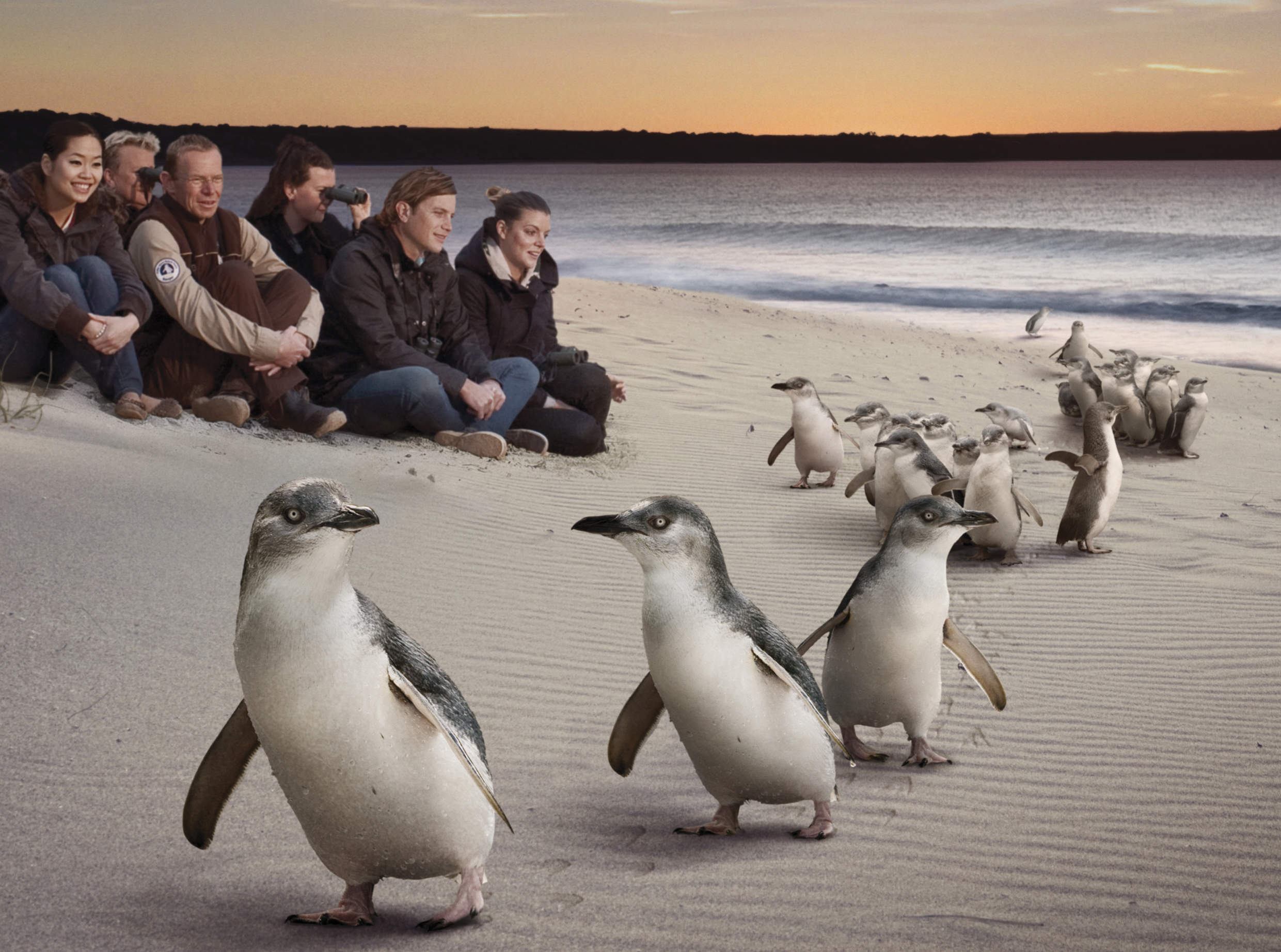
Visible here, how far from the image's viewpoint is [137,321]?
20.3 feet

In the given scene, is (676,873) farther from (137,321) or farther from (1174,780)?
(137,321)

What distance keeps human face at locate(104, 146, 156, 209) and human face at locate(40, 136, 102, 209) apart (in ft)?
2.45

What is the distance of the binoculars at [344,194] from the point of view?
696cm

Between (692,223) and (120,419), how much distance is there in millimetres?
47711

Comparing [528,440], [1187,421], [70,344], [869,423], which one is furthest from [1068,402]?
[70,344]

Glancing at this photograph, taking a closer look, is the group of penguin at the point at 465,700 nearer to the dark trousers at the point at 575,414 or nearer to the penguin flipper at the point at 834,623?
the penguin flipper at the point at 834,623

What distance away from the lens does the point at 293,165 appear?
689 cm

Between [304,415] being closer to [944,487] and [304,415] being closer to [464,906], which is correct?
[944,487]

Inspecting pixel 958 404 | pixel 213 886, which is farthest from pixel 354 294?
pixel 958 404

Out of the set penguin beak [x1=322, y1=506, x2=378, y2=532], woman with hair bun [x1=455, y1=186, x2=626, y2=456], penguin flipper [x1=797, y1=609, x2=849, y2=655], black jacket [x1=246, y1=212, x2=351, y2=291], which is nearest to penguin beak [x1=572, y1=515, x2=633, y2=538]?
penguin beak [x1=322, y1=506, x2=378, y2=532]

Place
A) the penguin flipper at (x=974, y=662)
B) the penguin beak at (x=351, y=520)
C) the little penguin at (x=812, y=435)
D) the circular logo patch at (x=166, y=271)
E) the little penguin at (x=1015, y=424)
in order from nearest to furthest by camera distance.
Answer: the penguin beak at (x=351, y=520) < the penguin flipper at (x=974, y=662) < the circular logo patch at (x=166, y=271) < the little penguin at (x=812, y=435) < the little penguin at (x=1015, y=424)

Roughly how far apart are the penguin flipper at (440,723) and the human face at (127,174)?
558 centimetres

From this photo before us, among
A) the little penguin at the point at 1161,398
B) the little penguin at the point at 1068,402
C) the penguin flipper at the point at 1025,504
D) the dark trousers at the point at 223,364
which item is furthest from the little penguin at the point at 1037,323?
the dark trousers at the point at 223,364

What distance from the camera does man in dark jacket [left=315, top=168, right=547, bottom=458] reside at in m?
6.84
